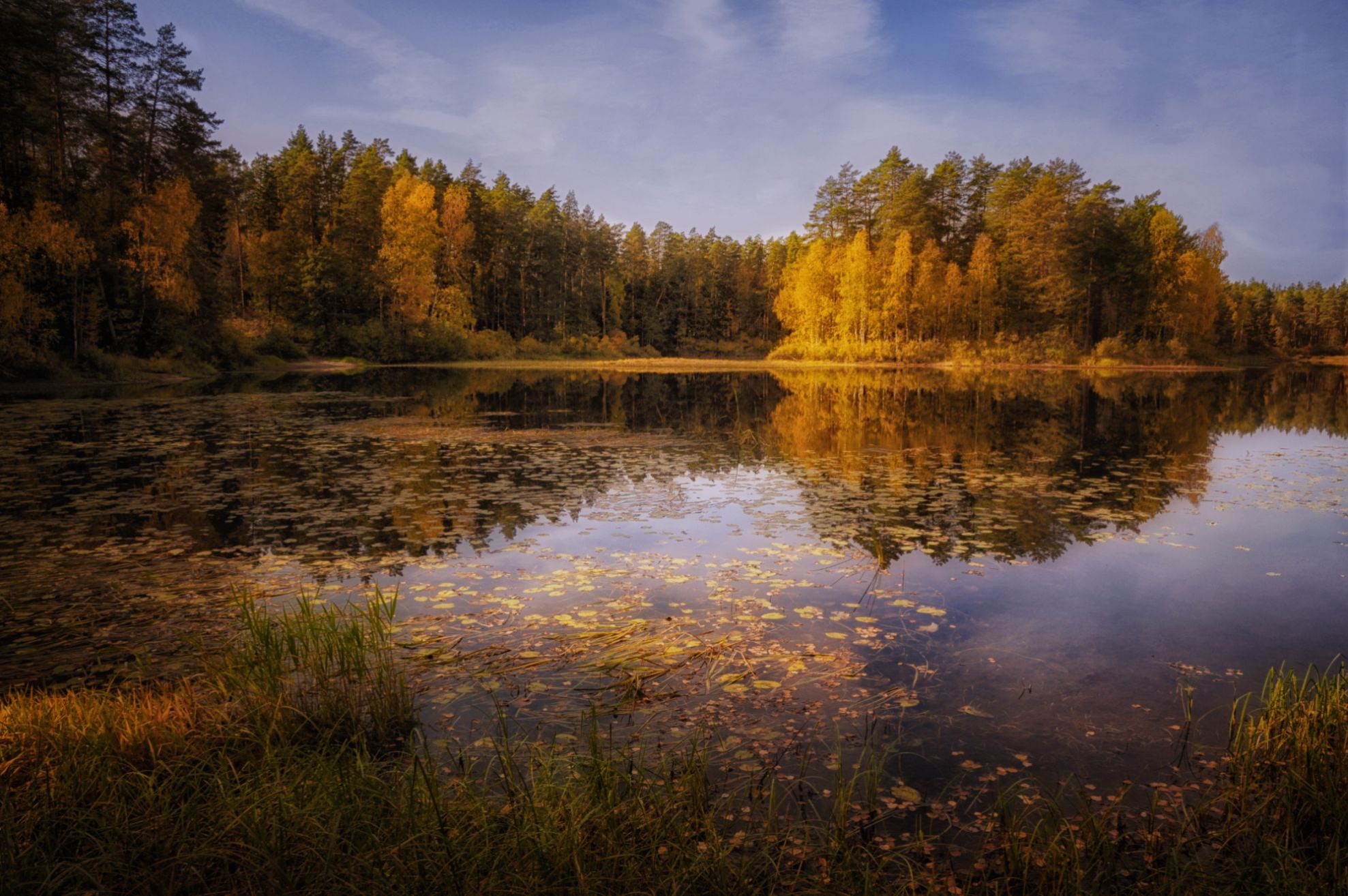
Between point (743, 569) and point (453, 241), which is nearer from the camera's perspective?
point (743, 569)

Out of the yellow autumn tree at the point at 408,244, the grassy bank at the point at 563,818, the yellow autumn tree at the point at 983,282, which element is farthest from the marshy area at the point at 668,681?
the yellow autumn tree at the point at 983,282

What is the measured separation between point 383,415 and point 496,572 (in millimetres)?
16682

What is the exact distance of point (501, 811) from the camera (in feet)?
12.0

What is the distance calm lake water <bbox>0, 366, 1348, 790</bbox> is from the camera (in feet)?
16.7

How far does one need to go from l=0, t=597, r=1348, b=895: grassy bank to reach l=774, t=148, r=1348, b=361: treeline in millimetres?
59244

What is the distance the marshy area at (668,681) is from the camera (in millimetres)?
3367

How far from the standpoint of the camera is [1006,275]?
206 ft

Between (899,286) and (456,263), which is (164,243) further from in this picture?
(899,286)

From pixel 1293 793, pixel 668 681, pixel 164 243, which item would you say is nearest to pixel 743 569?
pixel 668 681

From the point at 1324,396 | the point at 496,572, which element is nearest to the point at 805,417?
the point at 496,572

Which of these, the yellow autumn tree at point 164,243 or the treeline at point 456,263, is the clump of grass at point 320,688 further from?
the treeline at point 456,263

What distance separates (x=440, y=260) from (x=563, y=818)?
64.5 metres

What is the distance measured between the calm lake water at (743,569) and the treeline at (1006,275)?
43401 mm

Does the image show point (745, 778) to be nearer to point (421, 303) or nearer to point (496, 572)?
point (496, 572)
